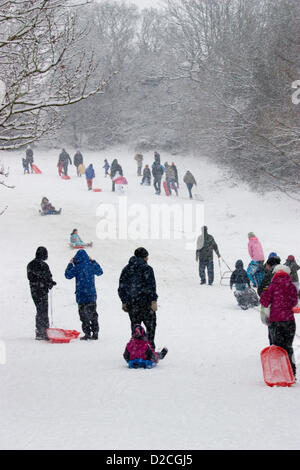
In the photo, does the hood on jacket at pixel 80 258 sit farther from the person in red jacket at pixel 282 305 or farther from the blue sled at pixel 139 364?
the person in red jacket at pixel 282 305

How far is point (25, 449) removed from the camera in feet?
15.9

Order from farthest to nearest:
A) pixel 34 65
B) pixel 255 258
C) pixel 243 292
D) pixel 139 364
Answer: pixel 255 258 < pixel 243 292 < pixel 34 65 < pixel 139 364

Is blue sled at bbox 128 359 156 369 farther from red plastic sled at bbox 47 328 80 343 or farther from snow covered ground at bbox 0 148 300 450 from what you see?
red plastic sled at bbox 47 328 80 343

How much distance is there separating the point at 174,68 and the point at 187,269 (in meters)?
31.7

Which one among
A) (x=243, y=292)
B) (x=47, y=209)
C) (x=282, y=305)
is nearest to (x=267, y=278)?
(x=282, y=305)

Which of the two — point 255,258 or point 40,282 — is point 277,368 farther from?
point 255,258

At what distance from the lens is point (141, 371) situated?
7.76 meters

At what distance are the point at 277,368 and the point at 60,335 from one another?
15.3ft

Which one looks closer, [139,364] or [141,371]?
[141,371]

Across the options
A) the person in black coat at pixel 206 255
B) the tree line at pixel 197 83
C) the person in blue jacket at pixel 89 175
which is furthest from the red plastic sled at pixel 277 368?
the person in blue jacket at pixel 89 175

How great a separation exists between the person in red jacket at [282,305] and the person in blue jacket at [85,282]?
380cm

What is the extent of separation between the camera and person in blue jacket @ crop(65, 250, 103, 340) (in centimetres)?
1016

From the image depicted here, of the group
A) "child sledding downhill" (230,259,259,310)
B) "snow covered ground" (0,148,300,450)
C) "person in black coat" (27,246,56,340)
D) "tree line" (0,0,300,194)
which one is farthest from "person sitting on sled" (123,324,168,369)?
"tree line" (0,0,300,194)

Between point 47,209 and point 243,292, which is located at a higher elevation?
point 47,209
